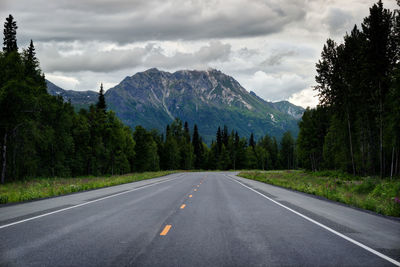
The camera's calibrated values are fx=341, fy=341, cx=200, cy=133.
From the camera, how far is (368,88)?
1545 inches

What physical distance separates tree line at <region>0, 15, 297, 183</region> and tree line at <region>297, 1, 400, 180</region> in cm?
3624

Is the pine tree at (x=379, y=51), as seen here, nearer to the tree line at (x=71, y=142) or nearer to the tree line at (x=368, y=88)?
the tree line at (x=368, y=88)

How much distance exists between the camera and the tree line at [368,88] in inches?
1431

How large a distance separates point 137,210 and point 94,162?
66.2 m

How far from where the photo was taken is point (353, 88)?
41.4 m

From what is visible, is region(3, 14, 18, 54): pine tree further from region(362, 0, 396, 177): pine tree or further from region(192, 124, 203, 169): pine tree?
region(192, 124, 203, 169): pine tree

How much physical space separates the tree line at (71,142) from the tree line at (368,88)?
36.2 m

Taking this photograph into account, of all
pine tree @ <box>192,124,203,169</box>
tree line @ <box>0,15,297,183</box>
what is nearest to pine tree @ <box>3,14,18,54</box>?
tree line @ <box>0,15,297,183</box>

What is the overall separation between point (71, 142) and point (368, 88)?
48103mm

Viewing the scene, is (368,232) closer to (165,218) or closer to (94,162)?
(165,218)

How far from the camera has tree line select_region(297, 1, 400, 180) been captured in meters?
36.3

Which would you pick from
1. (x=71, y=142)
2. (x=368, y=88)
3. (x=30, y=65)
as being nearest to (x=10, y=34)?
(x=30, y=65)

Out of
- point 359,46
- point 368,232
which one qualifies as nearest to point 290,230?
point 368,232

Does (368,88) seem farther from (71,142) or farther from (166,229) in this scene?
(71,142)
